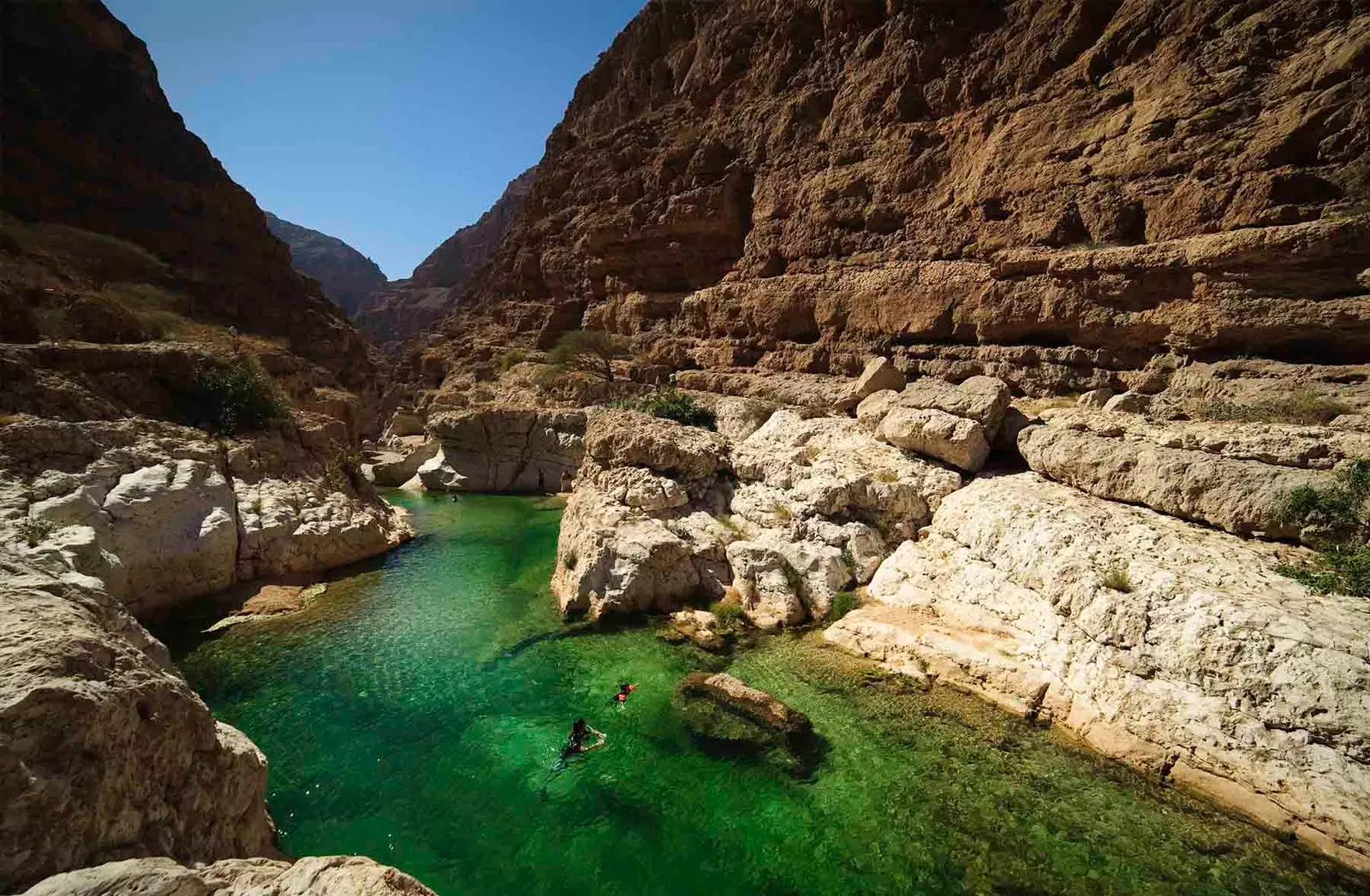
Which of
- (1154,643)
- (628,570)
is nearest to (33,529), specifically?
(628,570)

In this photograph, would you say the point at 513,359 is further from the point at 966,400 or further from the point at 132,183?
the point at 966,400

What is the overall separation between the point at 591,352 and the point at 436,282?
304ft

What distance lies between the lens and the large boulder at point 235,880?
3.13 m

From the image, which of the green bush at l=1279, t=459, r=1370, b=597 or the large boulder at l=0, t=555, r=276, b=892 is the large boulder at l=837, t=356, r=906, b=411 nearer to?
the green bush at l=1279, t=459, r=1370, b=597

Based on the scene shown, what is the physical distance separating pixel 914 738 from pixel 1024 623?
3291 millimetres

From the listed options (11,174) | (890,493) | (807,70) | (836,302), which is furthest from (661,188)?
(11,174)

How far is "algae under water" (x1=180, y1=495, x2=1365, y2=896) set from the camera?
6758mm

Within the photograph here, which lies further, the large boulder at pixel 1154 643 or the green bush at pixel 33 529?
the green bush at pixel 33 529

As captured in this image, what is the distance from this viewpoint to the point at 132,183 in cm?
4216

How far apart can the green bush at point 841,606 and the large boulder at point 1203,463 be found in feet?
18.7

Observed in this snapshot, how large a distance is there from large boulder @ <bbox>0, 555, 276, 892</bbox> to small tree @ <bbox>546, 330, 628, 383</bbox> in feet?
111

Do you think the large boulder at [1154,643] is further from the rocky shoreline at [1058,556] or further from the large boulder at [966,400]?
the large boulder at [966,400]

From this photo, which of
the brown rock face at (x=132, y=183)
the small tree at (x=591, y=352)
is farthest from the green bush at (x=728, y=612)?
the brown rock face at (x=132, y=183)

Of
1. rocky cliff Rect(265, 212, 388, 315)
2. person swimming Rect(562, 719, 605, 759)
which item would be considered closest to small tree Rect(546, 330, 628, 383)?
person swimming Rect(562, 719, 605, 759)
